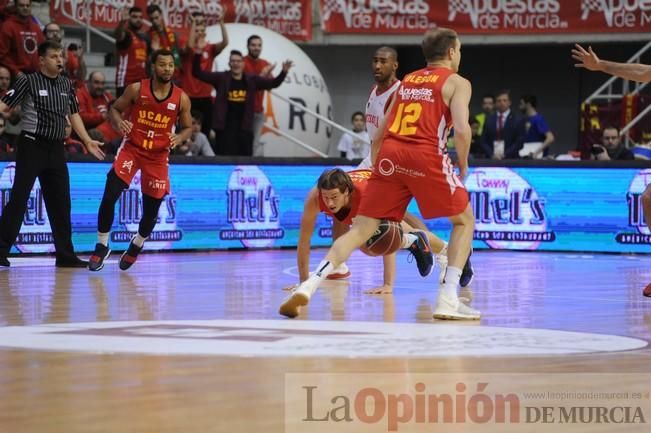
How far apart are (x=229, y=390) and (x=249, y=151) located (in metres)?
13.3

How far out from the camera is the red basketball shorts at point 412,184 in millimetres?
8805

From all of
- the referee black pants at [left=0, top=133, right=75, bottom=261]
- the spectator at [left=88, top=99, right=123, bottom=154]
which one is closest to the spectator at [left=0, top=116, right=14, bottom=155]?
the spectator at [left=88, top=99, right=123, bottom=154]

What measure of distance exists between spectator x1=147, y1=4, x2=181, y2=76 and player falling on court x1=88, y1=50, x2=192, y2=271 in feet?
17.1

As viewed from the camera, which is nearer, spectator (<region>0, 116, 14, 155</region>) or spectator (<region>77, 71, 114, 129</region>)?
spectator (<region>0, 116, 14, 155</region>)

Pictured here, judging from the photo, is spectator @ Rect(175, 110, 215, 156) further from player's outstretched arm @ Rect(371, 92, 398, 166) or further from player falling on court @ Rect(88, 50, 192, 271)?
player's outstretched arm @ Rect(371, 92, 398, 166)

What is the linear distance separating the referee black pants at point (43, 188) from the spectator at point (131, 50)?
15.6ft

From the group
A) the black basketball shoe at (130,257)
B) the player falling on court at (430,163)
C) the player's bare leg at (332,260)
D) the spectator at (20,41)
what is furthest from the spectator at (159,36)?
the player's bare leg at (332,260)

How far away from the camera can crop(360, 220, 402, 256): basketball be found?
9641 mm

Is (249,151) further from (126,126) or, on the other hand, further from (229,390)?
(229,390)

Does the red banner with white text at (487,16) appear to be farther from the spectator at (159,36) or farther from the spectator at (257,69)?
the spectator at (159,36)

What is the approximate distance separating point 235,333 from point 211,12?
14.9m

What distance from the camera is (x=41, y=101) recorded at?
13.2m

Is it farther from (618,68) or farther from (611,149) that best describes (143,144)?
(611,149)

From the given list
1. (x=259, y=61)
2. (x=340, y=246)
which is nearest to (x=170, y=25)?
(x=259, y=61)
